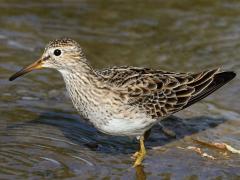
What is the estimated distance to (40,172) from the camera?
9.66 m

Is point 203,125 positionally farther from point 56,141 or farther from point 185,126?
point 56,141

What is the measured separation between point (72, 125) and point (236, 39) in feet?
16.7

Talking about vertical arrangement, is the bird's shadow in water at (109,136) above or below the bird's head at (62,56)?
below

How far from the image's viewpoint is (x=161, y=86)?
10.4 metres

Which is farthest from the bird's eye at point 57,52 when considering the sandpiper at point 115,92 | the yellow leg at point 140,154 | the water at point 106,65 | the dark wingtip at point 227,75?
the dark wingtip at point 227,75

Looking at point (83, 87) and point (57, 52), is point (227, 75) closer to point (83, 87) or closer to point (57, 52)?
point (83, 87)

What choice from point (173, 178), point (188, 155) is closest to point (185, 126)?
point (188, 155)

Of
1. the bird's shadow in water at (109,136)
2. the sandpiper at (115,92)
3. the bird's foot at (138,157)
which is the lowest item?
the bird's foot at (138,157)

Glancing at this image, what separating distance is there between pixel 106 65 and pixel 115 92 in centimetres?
425

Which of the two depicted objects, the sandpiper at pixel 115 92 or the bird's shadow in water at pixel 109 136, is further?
the bird's shadow in water at pixel 109 136

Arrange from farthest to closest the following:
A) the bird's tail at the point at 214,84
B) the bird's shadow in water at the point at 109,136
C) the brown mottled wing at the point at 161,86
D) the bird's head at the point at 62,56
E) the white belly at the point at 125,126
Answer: the bird's shadow in water at the point at 109,136
the bird's tail at the point at 214,84
the brown mottled wing at the point at 161,86
the bird's head at the point at 62,56
the white belly at the point at 125,126

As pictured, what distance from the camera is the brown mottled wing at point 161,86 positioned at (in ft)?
33.3

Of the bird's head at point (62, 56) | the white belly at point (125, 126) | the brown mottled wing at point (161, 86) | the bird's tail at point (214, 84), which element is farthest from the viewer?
the bird's tail at point (214, 84)

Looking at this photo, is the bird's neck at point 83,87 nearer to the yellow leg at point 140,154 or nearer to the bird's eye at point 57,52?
the bird's eye at point 57,52
